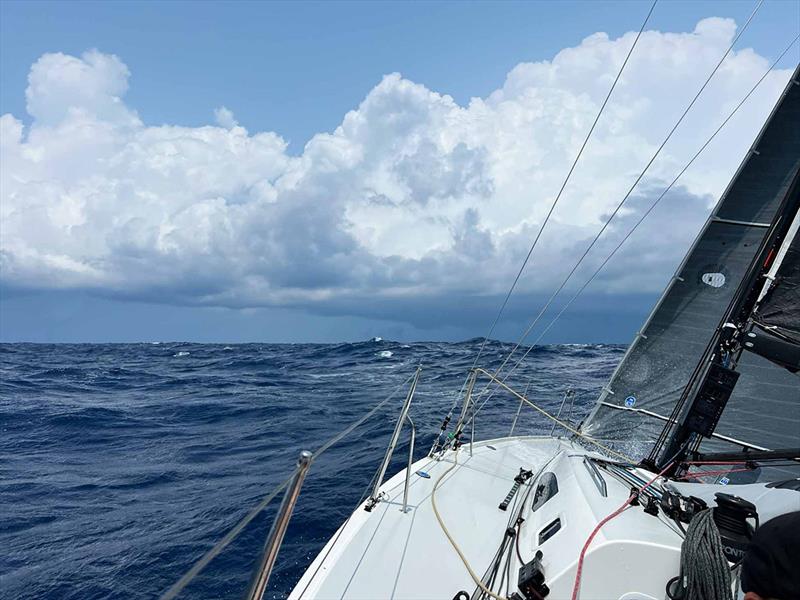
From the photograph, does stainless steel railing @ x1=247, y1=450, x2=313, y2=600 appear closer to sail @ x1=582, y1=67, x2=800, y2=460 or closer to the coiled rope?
the coiled rope

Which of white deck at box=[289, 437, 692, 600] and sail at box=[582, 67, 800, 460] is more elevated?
sail at box=[582, 67, 800, 460]

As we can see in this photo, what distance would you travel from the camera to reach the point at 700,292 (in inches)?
229

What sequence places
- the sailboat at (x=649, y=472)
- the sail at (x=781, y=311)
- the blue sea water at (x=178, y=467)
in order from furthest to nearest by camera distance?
the blue sea water at (x=178, y=467), the sail at (x=781, y=311), the sailboat at (x=649, y=472)

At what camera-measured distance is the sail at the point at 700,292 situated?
5.73m

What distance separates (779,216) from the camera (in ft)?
11.0

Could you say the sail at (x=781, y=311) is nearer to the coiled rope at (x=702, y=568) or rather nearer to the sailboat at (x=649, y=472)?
the sailboat at (x=649, y=472)

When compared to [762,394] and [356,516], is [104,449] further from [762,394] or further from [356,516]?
[762,394]

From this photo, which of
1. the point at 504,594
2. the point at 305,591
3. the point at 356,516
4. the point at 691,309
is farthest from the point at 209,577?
the point at 691,309

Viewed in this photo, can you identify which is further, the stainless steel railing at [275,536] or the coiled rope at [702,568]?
the coiled rope at [702,568]

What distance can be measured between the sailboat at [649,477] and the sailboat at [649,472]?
0.04 feet

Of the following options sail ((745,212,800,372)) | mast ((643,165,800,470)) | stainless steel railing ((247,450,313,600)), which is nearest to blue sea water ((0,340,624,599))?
stainless steel railing ((247,450,313,600))

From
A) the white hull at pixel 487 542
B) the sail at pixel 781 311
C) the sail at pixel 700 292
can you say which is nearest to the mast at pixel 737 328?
Answer: the sail at pixel 781 311

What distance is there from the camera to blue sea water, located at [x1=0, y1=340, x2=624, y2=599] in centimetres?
454

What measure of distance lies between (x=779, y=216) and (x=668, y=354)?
2.92 m
